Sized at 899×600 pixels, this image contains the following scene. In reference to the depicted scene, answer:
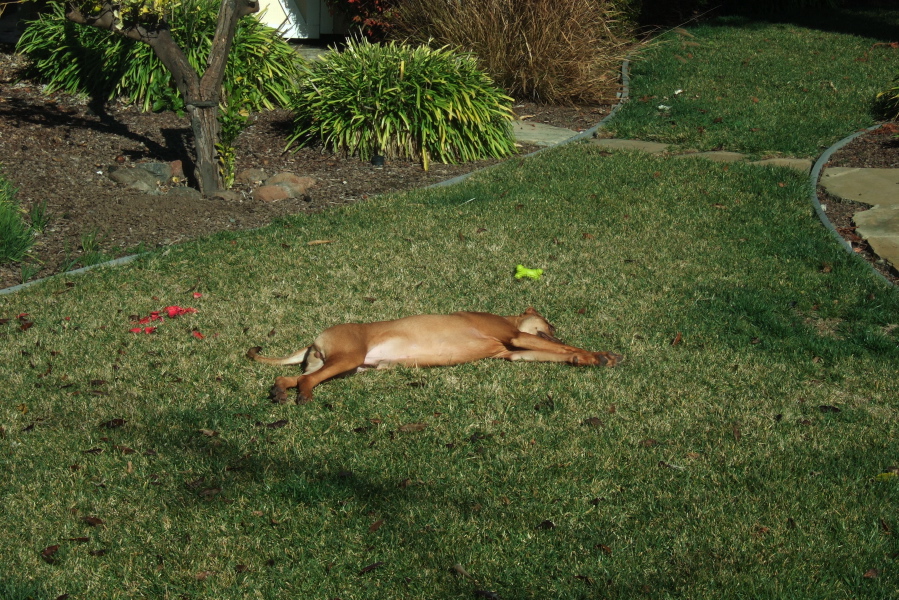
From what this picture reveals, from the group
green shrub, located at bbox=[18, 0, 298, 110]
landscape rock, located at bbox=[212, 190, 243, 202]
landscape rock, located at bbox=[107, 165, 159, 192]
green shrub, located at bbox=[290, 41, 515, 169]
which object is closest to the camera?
landscape rock, located at bbox=[212, 190, 243, 202]

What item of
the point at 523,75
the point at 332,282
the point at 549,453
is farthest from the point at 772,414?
the point at 523,75

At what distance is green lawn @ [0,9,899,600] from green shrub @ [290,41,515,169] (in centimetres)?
251

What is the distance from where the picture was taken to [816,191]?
311 inches

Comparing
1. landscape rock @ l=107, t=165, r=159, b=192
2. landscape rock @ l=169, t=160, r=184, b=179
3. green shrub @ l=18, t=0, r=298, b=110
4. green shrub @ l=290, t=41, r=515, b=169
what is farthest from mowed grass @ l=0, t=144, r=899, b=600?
green shrub @ l=18, t=0, r=298, b=110

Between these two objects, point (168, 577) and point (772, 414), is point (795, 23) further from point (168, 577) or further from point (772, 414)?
point (168, 577)

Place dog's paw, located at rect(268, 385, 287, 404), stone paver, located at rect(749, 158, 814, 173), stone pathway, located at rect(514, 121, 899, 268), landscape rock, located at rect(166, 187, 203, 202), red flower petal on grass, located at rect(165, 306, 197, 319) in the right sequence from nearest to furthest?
dog's paw, located at rect(268, 385, 287, 404) < red flower petal on grass, located at rect(165, 306, 197, 319) < stone pathway, located at rect(514, 121, 899, 268) < landscape rock, located at rect(166, 187, 203, 202) < stone paver, located at rect(749, 158, 814, 173)

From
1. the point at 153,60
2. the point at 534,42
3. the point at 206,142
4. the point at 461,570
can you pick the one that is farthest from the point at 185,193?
the point at 461,570

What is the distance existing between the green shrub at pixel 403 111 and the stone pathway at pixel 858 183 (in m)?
0.75

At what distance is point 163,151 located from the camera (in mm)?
9273

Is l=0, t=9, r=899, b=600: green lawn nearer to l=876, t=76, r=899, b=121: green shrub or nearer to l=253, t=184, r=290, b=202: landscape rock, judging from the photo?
l=253, t=184, r=290, b=202: landscape rock

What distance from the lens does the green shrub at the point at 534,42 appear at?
11.3m

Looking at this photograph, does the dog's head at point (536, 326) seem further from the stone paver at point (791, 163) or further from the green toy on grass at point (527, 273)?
the stone paver at point (791, 163)

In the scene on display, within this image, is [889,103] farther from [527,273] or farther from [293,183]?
[293,183]

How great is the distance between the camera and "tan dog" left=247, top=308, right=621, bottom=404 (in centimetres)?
472
